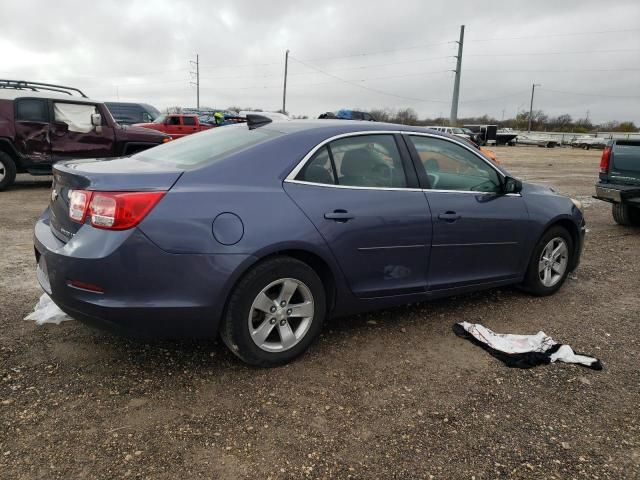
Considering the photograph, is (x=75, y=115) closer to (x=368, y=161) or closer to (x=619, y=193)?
(x=368, y=161)

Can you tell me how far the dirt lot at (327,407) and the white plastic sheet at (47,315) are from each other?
Result: 10 cm

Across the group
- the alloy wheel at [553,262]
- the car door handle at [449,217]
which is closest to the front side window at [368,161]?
the car door handle at [449,217]

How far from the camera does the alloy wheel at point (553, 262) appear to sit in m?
4.64

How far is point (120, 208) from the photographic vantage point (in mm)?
2682

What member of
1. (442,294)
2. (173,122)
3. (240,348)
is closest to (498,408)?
(442,294)

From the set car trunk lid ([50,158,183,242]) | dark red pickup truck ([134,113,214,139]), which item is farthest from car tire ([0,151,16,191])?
dark red pickup truck ([134,113,214,139])

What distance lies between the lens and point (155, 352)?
3.33 meters

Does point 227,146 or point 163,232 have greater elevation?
point 227,146

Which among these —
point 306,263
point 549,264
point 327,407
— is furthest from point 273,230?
point 549,264

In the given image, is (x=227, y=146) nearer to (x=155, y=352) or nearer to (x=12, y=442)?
(x=155, y=352)

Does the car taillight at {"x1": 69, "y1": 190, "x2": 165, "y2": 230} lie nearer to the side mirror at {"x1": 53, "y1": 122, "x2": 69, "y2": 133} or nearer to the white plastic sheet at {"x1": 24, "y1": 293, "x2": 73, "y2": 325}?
the white plastic sheet at {"x1": 24, "y1": 293, "x2": 73, "y2": 325}

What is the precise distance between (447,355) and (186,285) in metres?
1.83

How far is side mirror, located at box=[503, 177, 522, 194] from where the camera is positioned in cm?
425

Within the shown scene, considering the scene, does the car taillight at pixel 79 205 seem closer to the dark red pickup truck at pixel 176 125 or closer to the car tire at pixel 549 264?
the car tire at pixel 549 264
